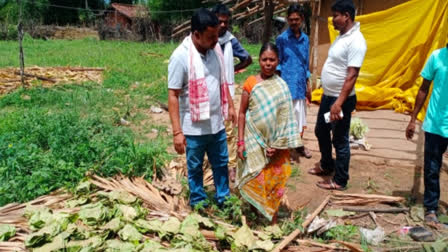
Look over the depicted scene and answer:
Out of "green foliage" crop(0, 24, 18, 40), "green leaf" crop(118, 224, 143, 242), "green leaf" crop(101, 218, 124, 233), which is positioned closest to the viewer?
"green leaf" crop(118, 224, 143, 242)

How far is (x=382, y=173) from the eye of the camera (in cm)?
445

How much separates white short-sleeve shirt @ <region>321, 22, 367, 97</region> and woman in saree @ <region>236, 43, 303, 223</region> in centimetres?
87

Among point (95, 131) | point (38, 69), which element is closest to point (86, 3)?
point (38, 69)

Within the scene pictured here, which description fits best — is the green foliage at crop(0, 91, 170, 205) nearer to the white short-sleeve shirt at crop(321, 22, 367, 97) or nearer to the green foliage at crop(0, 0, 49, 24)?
the white short-sleeve shirt at crop(321, 22, 367, 97)

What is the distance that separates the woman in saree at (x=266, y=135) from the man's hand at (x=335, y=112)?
644 millimetres

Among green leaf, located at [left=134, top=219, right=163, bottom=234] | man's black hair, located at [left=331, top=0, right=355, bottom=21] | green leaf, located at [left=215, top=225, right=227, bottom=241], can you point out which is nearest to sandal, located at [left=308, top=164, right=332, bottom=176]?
man's black hair, located at [left=331, top=0, right=355, bottom=21]

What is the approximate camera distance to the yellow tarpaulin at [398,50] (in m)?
6.52

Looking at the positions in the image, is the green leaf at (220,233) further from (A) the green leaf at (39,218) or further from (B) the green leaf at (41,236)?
(A) the green leaf at (39,218)

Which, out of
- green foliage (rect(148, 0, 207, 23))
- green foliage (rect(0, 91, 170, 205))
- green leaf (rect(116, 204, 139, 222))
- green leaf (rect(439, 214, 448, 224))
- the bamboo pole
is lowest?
green leaf (rect(439, 214, 448, 224))

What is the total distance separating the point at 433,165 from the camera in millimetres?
3090

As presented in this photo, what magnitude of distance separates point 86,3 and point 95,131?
27.5 meters

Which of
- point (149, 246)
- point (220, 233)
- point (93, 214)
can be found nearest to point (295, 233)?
point (220, 233)

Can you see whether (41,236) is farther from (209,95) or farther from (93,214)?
(209,95)

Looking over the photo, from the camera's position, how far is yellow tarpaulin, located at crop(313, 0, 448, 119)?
21.4ft
